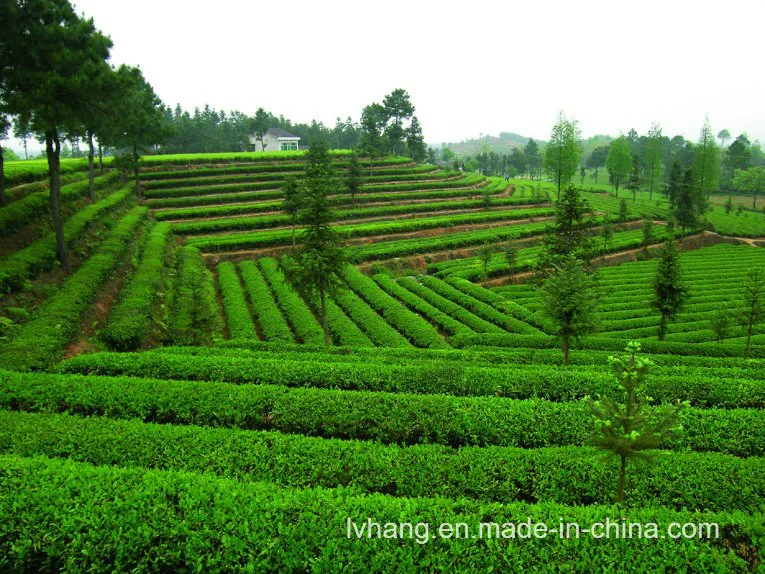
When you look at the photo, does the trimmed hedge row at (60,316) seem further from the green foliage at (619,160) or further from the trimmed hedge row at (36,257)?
the green foliage at (619,160)

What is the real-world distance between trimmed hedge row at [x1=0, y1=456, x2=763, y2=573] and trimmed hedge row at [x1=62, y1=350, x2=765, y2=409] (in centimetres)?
573

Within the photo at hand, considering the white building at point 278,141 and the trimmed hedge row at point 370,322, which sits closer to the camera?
the trimmed hedge row at point 370,322

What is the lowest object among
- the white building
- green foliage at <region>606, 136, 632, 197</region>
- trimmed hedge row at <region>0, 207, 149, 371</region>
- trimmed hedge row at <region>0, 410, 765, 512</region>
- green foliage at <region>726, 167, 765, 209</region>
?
trimmed hedge row at <region>0, 410, 765, 512</region>

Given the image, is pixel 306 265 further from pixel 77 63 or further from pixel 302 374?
pixel 77 63

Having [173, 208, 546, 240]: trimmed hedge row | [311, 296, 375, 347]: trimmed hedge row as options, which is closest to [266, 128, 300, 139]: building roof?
[173, 208, 546, 240]: trimmed hedge row

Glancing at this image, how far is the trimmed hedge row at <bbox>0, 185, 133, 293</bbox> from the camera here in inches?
753

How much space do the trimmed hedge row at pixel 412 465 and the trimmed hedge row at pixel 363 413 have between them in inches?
38.8

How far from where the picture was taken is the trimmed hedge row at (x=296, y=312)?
955 inches

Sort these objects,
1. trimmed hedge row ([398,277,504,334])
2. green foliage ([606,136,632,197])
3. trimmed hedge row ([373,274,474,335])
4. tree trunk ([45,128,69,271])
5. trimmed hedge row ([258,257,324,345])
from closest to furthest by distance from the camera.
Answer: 1. tree trunk ([45,128,69,271])
2. trimmed hedge row ([258,257,324,345])
3. trimmed hedge row ([373,274,474,335])
4. trimmed hedge row ([398,277,504,334])
5. green foliage ([606,136,632,197])

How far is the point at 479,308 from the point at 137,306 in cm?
2003

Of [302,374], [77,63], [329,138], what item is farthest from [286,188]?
[329,138]

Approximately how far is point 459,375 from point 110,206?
118 ft

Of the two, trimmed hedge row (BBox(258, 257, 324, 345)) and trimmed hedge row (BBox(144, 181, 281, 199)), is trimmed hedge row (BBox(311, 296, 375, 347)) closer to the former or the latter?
trimmed hedge row (BBox(258, 257, 324, 345))

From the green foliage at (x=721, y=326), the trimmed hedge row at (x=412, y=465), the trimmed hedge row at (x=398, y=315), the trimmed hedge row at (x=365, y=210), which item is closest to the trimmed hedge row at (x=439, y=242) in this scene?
the trimmed hedge row at (x=365, y=210)
